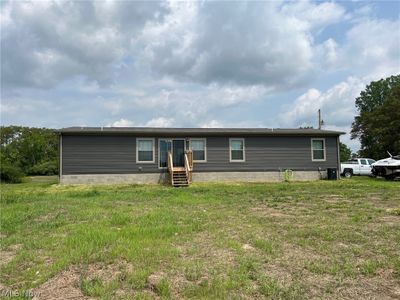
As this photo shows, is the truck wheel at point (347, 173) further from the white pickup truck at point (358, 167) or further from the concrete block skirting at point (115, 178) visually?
the concrete block skirting at point (115, 178)

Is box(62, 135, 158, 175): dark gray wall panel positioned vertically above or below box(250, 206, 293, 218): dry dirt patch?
above

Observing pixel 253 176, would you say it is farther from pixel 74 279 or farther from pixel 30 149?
pixel 30 149

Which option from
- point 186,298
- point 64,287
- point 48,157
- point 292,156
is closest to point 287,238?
point 186,298

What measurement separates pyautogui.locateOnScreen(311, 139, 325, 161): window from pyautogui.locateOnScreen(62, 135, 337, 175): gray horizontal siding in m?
0.23

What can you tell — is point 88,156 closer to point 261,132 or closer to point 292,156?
point 261,132

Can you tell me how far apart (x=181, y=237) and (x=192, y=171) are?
13.5m

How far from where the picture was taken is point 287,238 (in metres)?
5.51

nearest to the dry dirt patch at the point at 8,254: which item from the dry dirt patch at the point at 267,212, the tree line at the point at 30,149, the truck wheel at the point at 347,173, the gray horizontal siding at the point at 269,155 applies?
the dry dirt patch at the point at 267,212

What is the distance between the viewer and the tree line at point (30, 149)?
107 feet

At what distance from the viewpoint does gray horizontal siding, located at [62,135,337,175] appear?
59.6ft

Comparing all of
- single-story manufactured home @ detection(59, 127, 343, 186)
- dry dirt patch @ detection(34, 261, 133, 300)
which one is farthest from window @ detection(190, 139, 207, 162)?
dry dirt patch @ detection(34, 261, 133, 300)

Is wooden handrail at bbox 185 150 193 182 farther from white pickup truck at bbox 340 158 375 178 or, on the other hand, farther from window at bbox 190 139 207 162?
white pickup truck at bbox 340 158 375 178

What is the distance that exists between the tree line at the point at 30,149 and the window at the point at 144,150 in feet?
48.8

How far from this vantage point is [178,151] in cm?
1938
